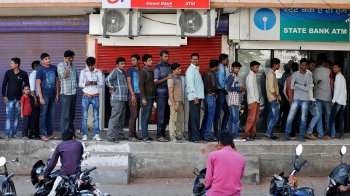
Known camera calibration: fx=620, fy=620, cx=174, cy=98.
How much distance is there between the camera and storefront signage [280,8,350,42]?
14164mm

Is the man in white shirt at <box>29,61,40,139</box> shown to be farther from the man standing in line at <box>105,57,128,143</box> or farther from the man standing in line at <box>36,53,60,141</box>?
the man standing in line at <box>105,57,128,143</box>

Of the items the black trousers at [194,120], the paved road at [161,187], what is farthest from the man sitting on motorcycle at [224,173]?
the black trousers at [194,120]

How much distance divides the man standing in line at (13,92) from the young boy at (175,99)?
3072mm

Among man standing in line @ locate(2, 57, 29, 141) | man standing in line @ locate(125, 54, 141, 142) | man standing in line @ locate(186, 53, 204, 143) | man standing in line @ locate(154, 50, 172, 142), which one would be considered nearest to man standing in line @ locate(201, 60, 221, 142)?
man standing in line @ locate(186, 53, 204, 143)

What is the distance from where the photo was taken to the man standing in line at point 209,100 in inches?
500

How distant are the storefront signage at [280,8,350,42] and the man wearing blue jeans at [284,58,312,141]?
133cm

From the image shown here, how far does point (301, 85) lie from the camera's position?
42.4ft

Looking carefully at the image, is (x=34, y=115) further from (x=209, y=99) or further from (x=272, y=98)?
A: (x=272, y=98)

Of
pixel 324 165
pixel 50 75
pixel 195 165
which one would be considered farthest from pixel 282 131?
pixel 50 75

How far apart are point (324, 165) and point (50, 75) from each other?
19.2 ft

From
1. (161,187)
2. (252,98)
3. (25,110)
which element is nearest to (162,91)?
(252,98)

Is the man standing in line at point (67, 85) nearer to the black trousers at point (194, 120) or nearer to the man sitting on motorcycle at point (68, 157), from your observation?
the black trousers at point (194, 120)

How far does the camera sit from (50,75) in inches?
501

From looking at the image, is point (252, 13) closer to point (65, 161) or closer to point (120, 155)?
point (120, 155)
